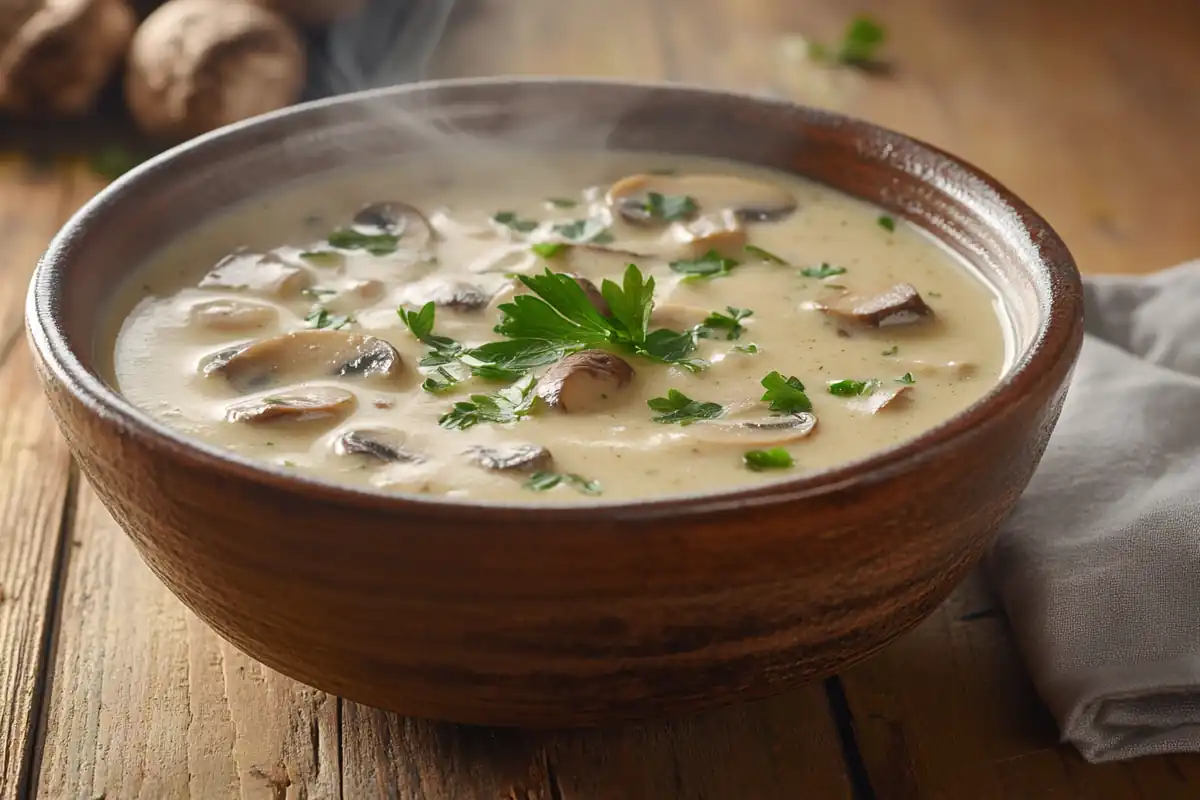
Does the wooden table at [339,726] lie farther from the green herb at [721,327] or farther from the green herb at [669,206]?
the green herb at [669,206]

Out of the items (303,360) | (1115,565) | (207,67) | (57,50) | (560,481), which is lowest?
(1115,565)

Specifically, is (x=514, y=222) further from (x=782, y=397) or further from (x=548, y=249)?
(x=782, y=397)

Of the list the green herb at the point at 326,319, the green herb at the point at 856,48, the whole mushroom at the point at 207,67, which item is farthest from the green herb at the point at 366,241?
the green herb at the point at 856,48

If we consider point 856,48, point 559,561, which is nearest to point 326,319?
point 559,561

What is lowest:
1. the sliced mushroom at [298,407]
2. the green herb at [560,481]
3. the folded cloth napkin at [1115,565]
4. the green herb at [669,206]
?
the folded cloth napkin at [1115,565]

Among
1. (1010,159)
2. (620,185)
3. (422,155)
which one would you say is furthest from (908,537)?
(1010,159)

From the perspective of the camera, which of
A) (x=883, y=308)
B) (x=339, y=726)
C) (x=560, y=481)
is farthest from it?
(x=883, y=308)

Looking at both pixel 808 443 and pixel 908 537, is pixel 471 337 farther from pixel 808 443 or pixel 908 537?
→ pixel 908 537

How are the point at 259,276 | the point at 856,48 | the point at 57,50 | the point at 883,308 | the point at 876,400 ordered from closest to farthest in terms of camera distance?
the point at 876,400 < the point at 883,308 < the point at 259,276 < the point at 57,50 < the point at 856,48

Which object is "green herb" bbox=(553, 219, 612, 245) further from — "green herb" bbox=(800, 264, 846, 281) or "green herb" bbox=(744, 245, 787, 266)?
"green herb" bbox=(800, 264, 846, 281)
